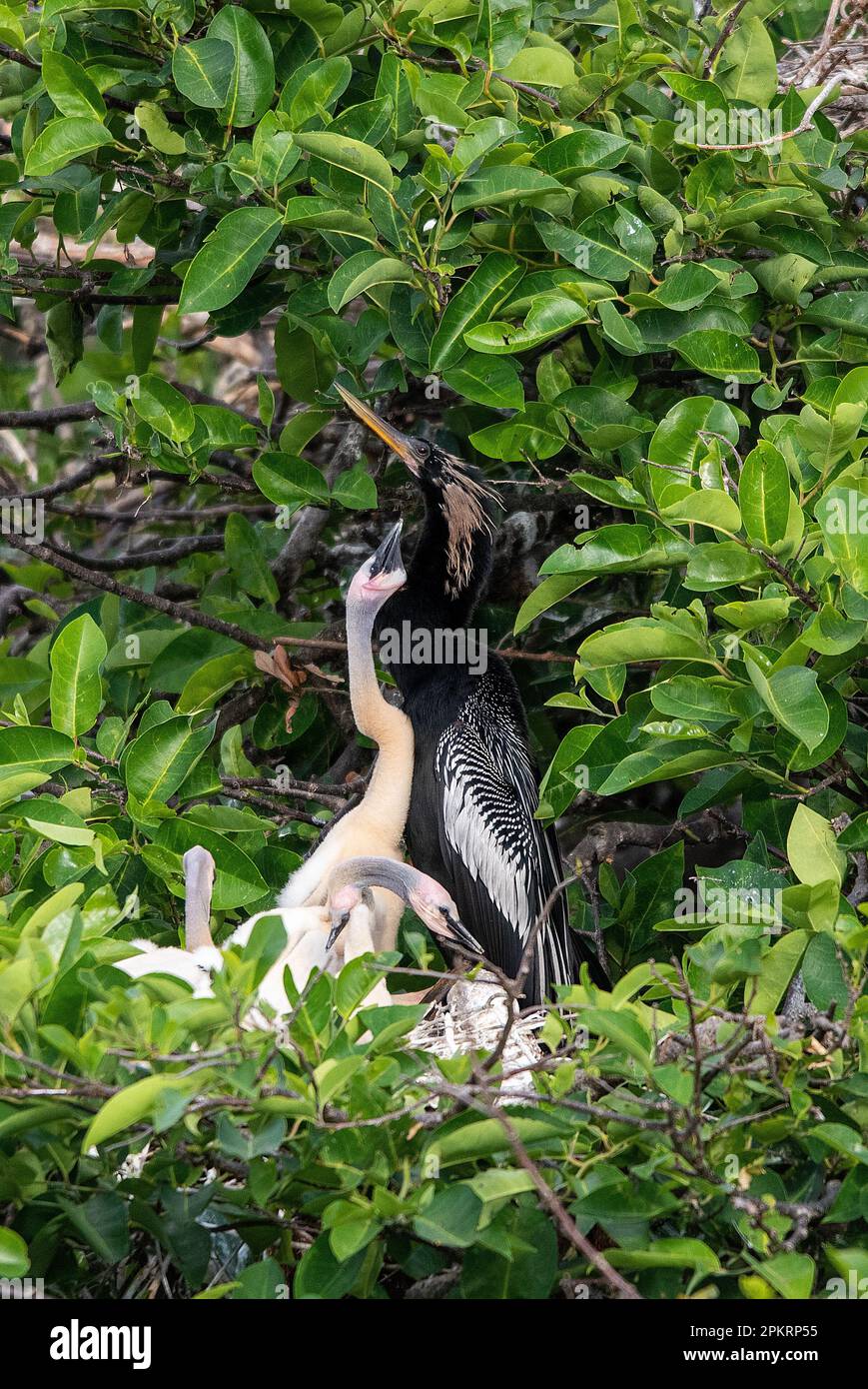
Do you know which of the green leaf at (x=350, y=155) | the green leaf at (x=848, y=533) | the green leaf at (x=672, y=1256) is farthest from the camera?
the green leaf at (x=350, y=155)

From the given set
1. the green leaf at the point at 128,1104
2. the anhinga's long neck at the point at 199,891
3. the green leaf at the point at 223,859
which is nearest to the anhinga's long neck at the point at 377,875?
the green leaf at the point at 223,859

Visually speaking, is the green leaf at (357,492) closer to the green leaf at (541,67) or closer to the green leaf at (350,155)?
the green leaf at (350,155)

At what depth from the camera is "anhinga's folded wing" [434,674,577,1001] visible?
3.13 meters

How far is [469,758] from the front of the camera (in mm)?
3178

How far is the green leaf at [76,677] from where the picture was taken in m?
2.60

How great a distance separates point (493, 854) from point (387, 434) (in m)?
0.94

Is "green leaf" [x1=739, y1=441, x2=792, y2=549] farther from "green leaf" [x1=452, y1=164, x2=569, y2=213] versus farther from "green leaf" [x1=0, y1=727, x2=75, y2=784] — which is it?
"green leaf" [x1=0, y1=727, x2=75, y2=784]

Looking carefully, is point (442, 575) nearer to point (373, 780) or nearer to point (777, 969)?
point (373, 780)

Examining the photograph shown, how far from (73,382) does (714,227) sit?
97.5 inches

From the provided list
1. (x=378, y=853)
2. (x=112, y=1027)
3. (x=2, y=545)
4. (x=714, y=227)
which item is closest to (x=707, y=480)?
(x=714, y=227)

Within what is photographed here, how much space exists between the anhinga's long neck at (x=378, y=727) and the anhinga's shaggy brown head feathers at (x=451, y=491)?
37 cm

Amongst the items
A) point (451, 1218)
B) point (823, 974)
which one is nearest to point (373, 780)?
point (823, 974)

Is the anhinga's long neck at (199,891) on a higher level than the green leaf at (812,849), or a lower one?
lower

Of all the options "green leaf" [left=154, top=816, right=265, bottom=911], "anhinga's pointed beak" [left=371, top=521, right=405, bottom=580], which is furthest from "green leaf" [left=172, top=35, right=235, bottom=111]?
"green leaf" [left=154, top=816, right=265, bottom=911]
